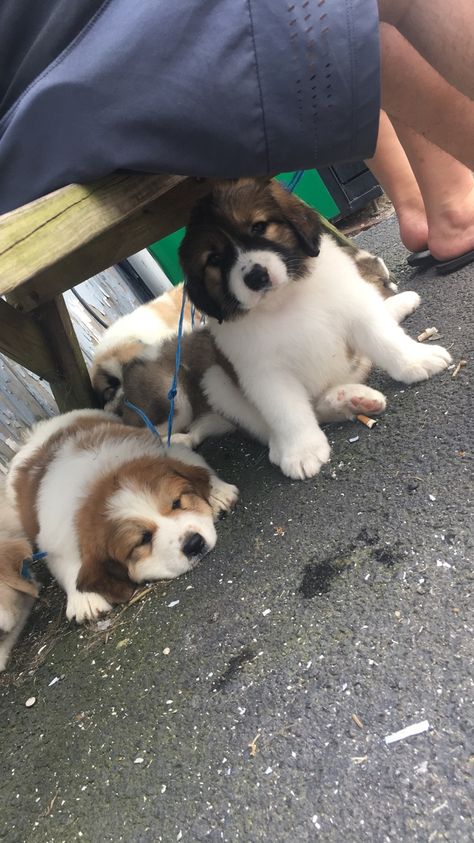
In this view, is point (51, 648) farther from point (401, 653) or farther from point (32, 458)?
point (401, 653)

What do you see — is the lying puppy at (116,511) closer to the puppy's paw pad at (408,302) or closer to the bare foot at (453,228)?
the puppy's paw pad at (408,302)

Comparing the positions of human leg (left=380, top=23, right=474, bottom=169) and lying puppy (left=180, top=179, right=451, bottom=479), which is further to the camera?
lying puppy (left=180, top=179, right=451, bottom=479)

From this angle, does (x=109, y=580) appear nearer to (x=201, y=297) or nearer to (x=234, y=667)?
(x=234, y=667)

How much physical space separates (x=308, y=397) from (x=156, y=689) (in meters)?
1.29

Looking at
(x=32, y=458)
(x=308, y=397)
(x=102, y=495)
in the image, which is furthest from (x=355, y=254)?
(x=32, y=458)

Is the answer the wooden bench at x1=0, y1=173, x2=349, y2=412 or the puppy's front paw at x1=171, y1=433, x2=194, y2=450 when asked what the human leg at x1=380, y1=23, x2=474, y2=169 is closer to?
the wooden bench at x1=0, y1=173, x2=349, y2=412

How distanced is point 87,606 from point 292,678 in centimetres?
112

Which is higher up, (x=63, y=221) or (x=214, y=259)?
(x=63, y=221)

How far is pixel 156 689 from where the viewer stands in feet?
6.06

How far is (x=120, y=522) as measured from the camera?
234cm

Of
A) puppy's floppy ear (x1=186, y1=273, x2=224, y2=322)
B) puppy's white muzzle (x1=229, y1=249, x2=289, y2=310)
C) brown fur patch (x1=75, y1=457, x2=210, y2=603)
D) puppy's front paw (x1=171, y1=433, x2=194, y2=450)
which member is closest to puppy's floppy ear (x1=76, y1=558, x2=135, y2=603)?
brown fur patch (x1=75, y1=457, x2=210, y2=603)

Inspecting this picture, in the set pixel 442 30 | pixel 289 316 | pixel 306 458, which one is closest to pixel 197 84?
pixel 442 30

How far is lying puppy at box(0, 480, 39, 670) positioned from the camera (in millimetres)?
2598

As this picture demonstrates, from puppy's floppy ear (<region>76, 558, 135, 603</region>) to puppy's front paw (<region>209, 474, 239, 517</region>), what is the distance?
1.50 feet
